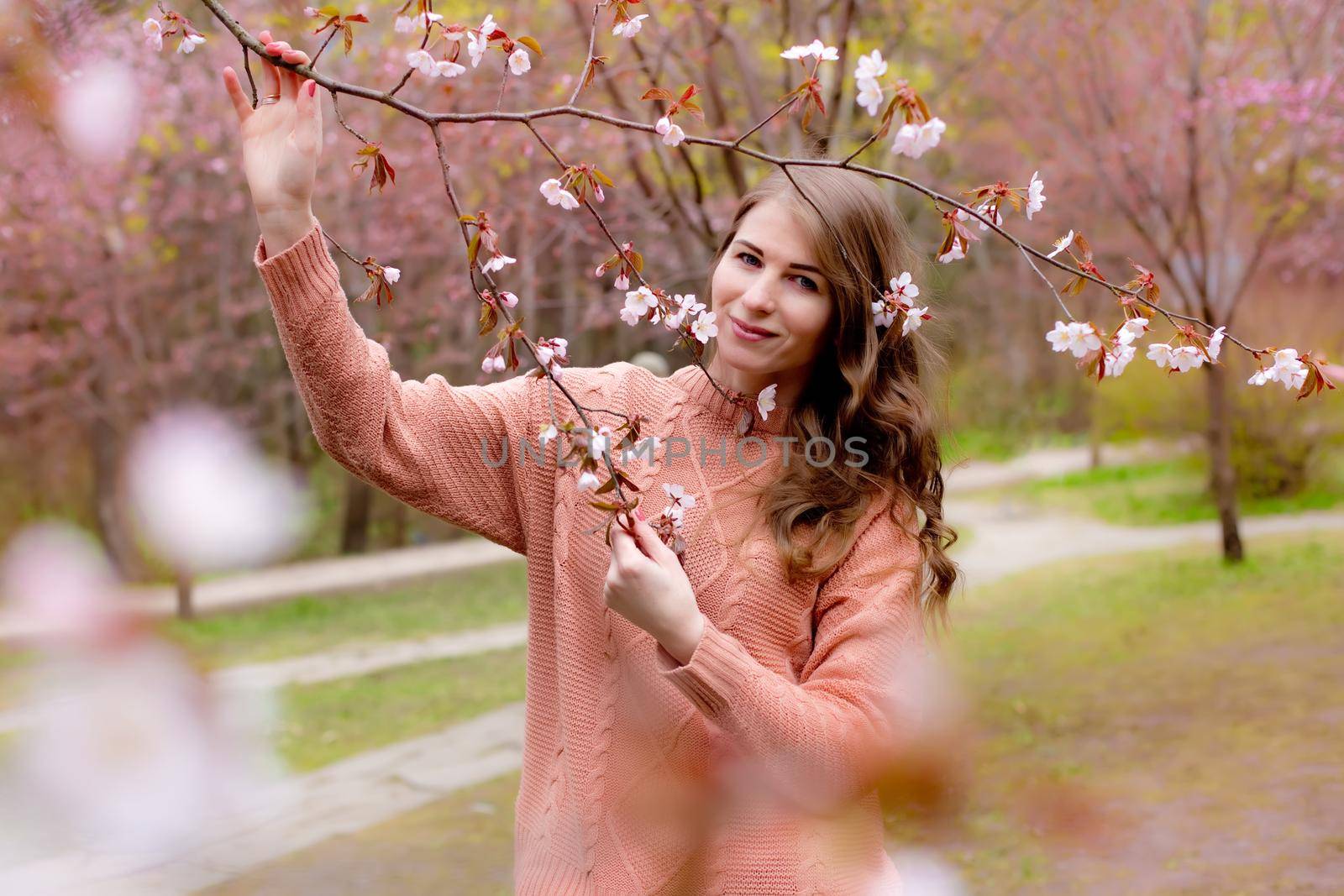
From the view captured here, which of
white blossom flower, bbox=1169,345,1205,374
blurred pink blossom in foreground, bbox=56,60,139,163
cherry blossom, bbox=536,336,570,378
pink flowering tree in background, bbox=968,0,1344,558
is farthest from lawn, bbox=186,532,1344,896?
cherry blossom, bbox=536,336,570,378

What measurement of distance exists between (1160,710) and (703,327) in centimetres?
458

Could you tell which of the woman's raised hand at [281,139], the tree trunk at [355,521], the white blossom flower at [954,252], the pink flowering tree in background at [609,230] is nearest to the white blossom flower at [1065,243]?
the pink flowering tree in background at [609,230]

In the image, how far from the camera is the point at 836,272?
1.68m

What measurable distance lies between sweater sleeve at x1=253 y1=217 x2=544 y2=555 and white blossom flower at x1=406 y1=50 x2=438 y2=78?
22 centimetres

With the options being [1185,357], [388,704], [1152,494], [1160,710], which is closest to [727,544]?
[1185,357]

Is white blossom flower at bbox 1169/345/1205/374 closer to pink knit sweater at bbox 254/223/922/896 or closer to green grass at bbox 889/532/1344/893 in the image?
pink knit sweater at bbox 254/223/922/896

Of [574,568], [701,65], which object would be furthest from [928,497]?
[701,65]

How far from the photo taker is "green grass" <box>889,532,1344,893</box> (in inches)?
155

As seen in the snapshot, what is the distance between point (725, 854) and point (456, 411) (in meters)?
0.67

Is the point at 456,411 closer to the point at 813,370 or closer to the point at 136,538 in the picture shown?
the point at 813,370

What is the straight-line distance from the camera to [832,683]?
1.54m

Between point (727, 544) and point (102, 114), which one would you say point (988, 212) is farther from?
point (102, 114)

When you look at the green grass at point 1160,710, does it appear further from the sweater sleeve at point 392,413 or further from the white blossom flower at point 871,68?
the white blossom flower at point 871,68

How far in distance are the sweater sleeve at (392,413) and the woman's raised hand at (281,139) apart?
5cm
